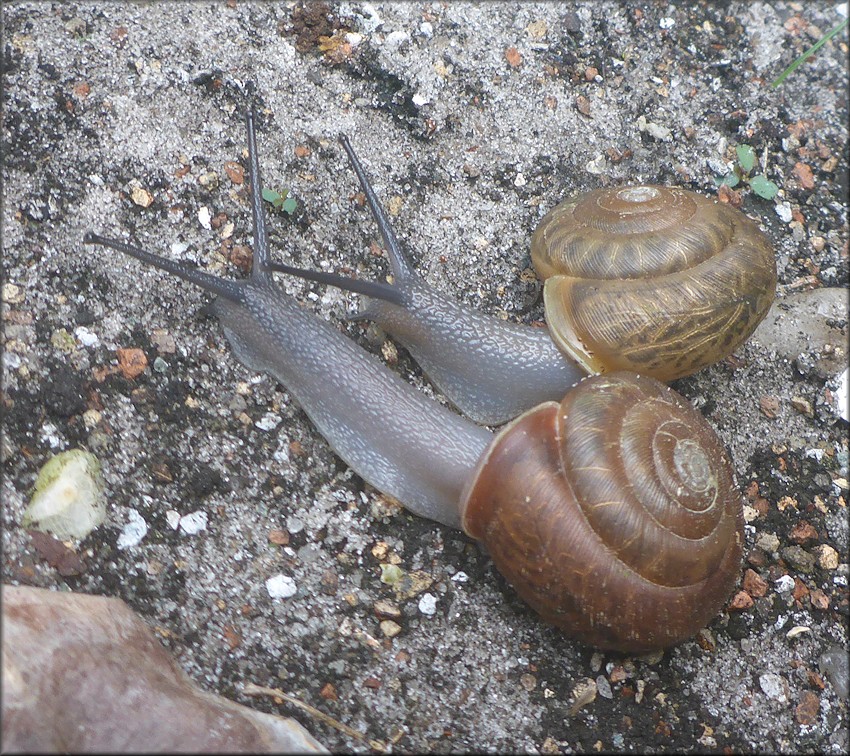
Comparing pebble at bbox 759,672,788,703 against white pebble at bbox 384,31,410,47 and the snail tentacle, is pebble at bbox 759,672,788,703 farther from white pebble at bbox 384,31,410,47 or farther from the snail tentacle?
white pebble at bbox 384,31,410,47

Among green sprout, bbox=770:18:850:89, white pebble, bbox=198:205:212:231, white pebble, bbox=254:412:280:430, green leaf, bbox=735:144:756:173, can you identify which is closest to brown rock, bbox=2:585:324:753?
white pebble, bbox=254:412:280:430

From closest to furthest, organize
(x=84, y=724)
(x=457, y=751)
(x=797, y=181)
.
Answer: (x=84, y=724) < (x=457, y=751) < (x=797, y=181)

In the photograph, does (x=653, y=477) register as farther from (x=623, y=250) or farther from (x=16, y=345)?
(x=16, y=345)

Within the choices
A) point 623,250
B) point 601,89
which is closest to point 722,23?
point 601,89

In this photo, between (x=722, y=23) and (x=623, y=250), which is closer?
(x=623, y=250)

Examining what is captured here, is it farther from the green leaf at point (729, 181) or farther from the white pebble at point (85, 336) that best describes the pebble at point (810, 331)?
the white pebble at point (85, 336)

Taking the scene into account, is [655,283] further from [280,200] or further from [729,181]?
[280,200]

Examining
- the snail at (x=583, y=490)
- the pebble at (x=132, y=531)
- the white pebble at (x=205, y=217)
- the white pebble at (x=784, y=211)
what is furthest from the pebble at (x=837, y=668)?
the white pebble at (x=205, y=217)

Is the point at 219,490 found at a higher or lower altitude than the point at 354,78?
lower
